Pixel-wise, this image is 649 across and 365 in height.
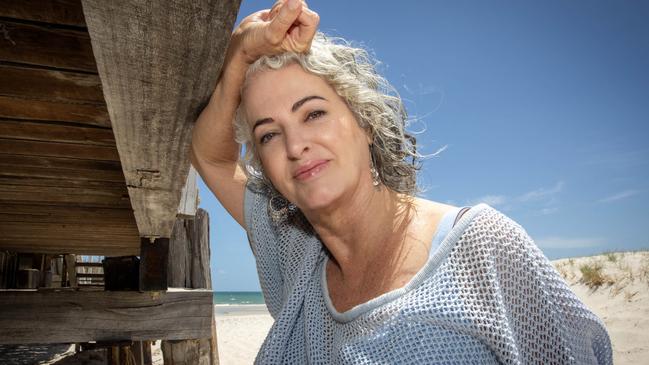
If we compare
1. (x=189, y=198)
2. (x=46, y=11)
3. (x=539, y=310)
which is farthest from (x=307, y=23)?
(x=189, y=198)

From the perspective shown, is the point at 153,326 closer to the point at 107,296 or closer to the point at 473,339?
the point at 107,296

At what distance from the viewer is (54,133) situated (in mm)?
2289

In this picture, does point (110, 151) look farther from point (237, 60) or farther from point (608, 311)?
point (608, 311)

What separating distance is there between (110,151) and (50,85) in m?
0.72

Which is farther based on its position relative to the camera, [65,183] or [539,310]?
[65,183]

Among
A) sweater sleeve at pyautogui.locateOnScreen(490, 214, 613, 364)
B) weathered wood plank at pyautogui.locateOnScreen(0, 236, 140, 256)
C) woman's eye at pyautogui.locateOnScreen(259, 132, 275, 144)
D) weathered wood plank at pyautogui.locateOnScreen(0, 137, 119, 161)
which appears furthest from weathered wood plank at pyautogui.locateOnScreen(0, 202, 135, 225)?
sweater sleeve at pyautogui.locateOnScreen(490, 214, 613, 364)

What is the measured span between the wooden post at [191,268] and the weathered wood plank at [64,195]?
170cm

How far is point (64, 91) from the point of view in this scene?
1890 millimetres

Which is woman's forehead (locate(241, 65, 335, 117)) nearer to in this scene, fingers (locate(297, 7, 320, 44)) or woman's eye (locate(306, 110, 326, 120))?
woman's eye (locate(306, 110, 326, 120))

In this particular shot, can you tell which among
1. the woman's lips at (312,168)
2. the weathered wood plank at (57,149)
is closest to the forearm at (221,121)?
the woman's lips at (312,168)

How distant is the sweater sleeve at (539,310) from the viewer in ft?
4.69

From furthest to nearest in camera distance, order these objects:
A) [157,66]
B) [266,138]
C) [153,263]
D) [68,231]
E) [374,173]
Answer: [68,231] < [153,263] < [374,173] < [266,138] < [157,66]

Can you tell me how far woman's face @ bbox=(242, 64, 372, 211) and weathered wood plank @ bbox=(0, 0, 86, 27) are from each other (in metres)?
0.63

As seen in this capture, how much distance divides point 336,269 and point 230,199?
0.81 metres
